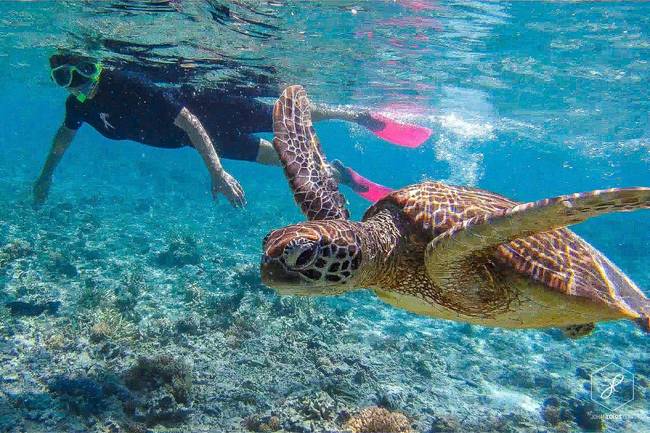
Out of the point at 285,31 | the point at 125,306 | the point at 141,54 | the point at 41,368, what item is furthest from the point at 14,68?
the point at 41,368

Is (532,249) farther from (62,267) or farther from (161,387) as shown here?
(62,267)

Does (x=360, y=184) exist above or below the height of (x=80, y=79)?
below

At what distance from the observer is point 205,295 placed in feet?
26.6

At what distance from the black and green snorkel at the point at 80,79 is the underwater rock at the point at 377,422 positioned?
7.39m

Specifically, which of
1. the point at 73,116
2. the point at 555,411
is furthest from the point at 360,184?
the point at 73,116

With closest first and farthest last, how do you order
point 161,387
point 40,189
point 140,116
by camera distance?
point 161,387 → point 40,189 → point 140,116

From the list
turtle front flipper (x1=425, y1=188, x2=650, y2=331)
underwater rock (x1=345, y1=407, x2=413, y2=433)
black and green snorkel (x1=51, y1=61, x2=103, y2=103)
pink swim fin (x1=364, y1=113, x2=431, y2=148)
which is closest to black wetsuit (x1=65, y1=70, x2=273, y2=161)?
black and green snorkel (x1=51, y1=61, x2=103, y2=103)

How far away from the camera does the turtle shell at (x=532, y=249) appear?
2.77 meters

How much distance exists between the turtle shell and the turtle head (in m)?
0.93

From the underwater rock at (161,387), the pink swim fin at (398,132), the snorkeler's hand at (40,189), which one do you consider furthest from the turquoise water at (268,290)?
the pink swim fin at (398,132)

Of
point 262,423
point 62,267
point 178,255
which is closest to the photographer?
point 262,423

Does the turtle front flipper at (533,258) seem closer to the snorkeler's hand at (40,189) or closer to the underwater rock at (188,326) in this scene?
the underwater rock at (188,326)

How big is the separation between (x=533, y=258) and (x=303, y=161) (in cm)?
214

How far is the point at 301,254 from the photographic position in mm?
2158
